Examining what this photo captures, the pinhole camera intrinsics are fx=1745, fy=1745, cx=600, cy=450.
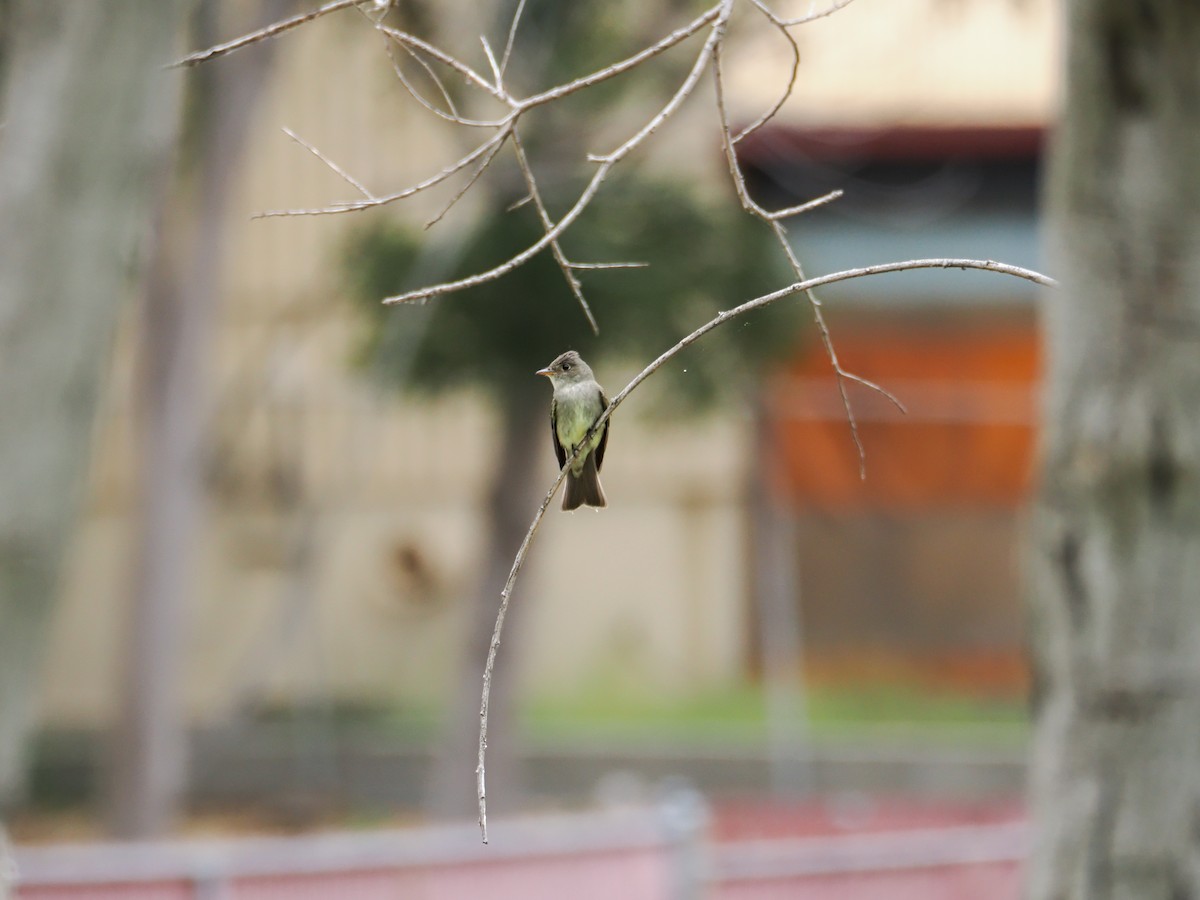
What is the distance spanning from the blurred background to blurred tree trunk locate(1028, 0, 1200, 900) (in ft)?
14.4

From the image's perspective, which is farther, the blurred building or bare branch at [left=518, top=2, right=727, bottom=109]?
the blurred building

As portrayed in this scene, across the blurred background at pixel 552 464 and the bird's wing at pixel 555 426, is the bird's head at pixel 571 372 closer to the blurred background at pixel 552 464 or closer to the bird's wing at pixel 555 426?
the bird's wing at pixel 555 426

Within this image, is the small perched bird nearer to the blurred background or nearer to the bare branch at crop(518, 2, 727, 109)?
the bare branch at crop(518, 2, 727, 109)

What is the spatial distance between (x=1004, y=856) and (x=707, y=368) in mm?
4618

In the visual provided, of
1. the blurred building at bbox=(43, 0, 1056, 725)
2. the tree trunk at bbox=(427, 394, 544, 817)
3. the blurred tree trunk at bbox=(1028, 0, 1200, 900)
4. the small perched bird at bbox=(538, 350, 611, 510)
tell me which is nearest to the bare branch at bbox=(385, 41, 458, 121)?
the small perched bird at bbox=(538, 350, 611, 510)

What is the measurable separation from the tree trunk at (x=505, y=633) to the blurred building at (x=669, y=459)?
2.05 meters

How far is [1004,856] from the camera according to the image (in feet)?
19.3

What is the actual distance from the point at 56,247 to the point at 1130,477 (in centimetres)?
263

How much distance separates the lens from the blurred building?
12.3 m

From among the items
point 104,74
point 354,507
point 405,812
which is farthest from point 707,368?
point 104,74

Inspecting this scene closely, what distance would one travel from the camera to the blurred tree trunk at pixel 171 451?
10477mm

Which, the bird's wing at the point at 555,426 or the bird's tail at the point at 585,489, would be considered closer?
the bird's tail at the point at 585,489

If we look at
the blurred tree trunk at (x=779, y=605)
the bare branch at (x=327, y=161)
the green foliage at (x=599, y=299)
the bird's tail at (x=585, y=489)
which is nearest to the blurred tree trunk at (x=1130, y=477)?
the bird's tail at (x=585, y=489)

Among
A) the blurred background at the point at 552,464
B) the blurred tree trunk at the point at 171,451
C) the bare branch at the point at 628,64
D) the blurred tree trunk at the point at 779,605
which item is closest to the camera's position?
the bare branch at the point at 628,64
